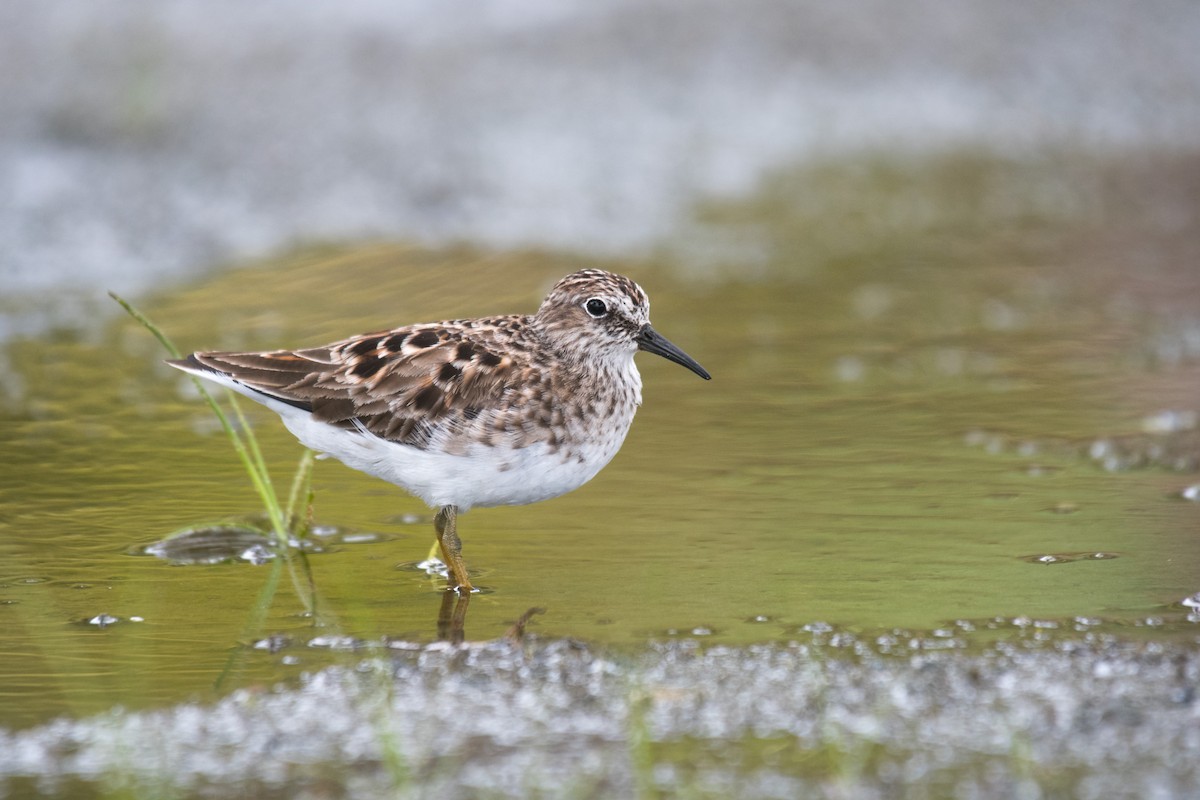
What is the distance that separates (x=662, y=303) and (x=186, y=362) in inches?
198

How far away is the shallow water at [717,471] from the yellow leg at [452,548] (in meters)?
0.13

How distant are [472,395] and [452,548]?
2.09 feet

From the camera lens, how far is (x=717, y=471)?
8.21m

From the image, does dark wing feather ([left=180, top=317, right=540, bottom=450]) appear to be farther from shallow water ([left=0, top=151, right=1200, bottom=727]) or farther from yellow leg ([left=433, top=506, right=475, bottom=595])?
shallow water ([left=0, top=151, right=1200, bottom=727])

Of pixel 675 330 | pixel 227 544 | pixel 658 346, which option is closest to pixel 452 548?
pixel 227 544

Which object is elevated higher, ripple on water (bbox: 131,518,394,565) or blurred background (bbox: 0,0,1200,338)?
blurred background (bbox: 0,0,1200,338)

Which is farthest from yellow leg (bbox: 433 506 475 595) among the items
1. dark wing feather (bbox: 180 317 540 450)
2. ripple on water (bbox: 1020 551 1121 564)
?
ripple on water (bbox: 1020 551 1121 564)

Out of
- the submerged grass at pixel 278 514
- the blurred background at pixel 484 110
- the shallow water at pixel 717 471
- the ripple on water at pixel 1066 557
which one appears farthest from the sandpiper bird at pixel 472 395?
the blurred background at pixel 484 110

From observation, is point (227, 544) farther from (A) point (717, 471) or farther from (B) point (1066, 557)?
(B) point (1066, 557)

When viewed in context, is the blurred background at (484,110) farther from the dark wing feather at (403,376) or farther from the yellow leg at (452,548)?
the yellow leg at (452,548)

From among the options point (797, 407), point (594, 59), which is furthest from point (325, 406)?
point (594, 59)

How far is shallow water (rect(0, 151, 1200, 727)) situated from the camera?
6.37m

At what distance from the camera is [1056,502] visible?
304 inches

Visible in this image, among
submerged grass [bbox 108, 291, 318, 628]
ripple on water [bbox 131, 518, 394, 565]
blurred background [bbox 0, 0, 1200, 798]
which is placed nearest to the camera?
blurred background [bbox 0, 0, 1200, 798]
